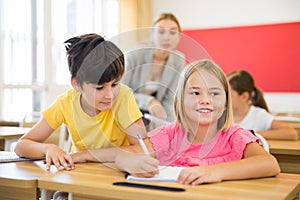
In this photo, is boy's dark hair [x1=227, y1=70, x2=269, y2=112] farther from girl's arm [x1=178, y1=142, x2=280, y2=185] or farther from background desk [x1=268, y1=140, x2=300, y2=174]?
girl's arm [x1=178, y1=142, x2=280, y2=185]

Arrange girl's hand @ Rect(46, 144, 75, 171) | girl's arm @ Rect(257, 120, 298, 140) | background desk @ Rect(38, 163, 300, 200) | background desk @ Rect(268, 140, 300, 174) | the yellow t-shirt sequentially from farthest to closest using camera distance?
girl's arm @ Rect(257, 120, 298, 140) → background desk @ Rect(268, 140, 300, 174) → the yellow t-shirt → girl's hand @ Rect(46, 144, 75, 171) → background desk @ Rect(38, 163, 300, 200)

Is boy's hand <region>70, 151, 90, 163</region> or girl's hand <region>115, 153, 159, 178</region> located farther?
boy's hand <region>70, 151, 90, 163</region>

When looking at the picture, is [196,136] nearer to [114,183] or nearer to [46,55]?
[114,183]

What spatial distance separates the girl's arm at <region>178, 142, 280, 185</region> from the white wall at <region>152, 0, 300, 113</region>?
452 cm

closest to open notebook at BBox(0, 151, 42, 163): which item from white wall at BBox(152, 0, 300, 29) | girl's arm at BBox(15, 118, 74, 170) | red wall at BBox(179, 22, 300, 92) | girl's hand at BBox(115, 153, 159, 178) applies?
girl's arm at BBox(15, 118, 74, 170)

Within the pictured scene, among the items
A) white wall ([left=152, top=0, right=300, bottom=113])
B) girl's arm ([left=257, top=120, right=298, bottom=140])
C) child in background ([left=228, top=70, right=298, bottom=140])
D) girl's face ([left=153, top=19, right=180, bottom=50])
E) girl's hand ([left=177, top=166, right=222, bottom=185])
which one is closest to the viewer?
girl's hand ([left=177, top=166, right=222, bottom=185])

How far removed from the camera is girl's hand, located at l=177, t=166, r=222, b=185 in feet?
3.57

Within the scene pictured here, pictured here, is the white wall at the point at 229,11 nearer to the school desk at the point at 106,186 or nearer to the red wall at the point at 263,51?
the red wall at the point at 263,51

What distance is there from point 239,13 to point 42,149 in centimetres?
489

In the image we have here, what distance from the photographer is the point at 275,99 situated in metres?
5.71

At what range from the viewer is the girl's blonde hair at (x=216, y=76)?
56.9 inches

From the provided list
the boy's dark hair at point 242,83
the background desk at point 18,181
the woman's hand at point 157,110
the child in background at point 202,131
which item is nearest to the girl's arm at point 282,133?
the boy's dark hair at point 242,83

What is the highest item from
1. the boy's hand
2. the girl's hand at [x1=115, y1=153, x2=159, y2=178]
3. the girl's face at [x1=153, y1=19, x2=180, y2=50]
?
the girl's face at [x1=153, y1=19, x2=180, y2=50]

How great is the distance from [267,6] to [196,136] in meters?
4.65
